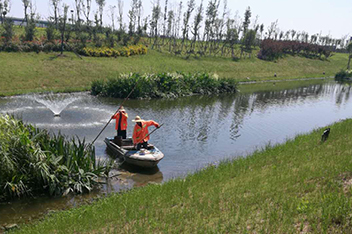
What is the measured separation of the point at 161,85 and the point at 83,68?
11197 millimetres

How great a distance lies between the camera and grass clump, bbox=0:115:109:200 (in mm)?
10211

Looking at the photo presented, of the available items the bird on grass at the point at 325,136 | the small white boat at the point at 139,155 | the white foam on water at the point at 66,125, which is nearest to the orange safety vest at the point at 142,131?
the small white boat at the point at 139,155

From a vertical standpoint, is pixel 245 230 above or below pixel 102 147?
above

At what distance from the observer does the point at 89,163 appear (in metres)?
12.1

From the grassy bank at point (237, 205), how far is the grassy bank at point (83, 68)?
76.4ft

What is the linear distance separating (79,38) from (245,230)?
46738 mm

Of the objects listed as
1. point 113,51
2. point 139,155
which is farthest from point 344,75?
point 139,155

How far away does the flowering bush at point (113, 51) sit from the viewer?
147 ft

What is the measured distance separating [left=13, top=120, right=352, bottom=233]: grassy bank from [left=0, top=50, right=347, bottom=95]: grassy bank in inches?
917

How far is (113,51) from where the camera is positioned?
156 ft

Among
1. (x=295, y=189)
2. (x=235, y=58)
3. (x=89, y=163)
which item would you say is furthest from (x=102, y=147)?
(x=235, y=58)

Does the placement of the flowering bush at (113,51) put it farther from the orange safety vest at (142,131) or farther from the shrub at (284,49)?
the shrub at (284,49)

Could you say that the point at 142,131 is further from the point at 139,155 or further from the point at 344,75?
the point at 344,75

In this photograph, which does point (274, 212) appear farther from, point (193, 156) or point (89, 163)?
point (193, 156)
